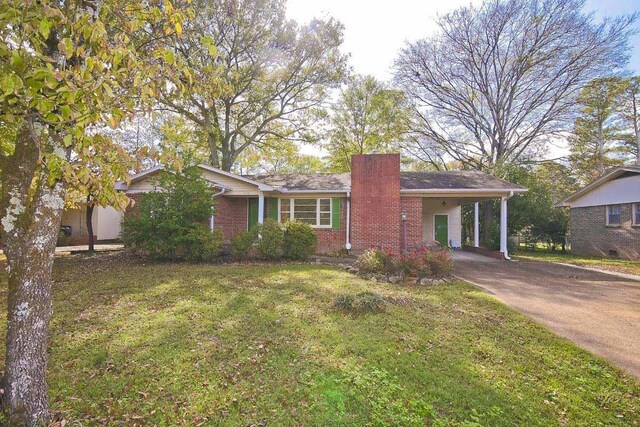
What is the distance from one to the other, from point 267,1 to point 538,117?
18951 mm

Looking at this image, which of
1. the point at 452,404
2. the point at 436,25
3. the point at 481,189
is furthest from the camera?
the point at 436,25

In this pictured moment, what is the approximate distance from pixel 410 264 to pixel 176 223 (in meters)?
7.65

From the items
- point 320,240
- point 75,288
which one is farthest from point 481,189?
point 75,288

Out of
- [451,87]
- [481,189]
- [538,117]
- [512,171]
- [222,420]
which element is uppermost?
[451,87]

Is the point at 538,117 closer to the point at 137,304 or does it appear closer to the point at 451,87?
the point at 451,87

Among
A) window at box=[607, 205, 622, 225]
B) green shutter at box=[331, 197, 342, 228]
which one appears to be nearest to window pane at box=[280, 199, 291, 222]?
green shutter at box=[331, 197, 342, 228]

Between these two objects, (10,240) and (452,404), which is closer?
(10,240)

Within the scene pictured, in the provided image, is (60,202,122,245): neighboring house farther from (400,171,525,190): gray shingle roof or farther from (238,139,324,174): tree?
(400,171,525,190): gray shingle roof

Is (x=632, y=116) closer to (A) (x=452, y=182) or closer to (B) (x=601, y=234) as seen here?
(B) (x=601, y=234)

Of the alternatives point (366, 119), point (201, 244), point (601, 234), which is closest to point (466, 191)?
point (601, 234)

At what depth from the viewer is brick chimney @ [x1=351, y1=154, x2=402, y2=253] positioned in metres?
13.4

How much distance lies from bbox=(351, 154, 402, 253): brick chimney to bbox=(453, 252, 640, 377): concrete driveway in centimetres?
327

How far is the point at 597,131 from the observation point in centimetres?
2583

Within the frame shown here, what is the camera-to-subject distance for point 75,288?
7305 millimetres
